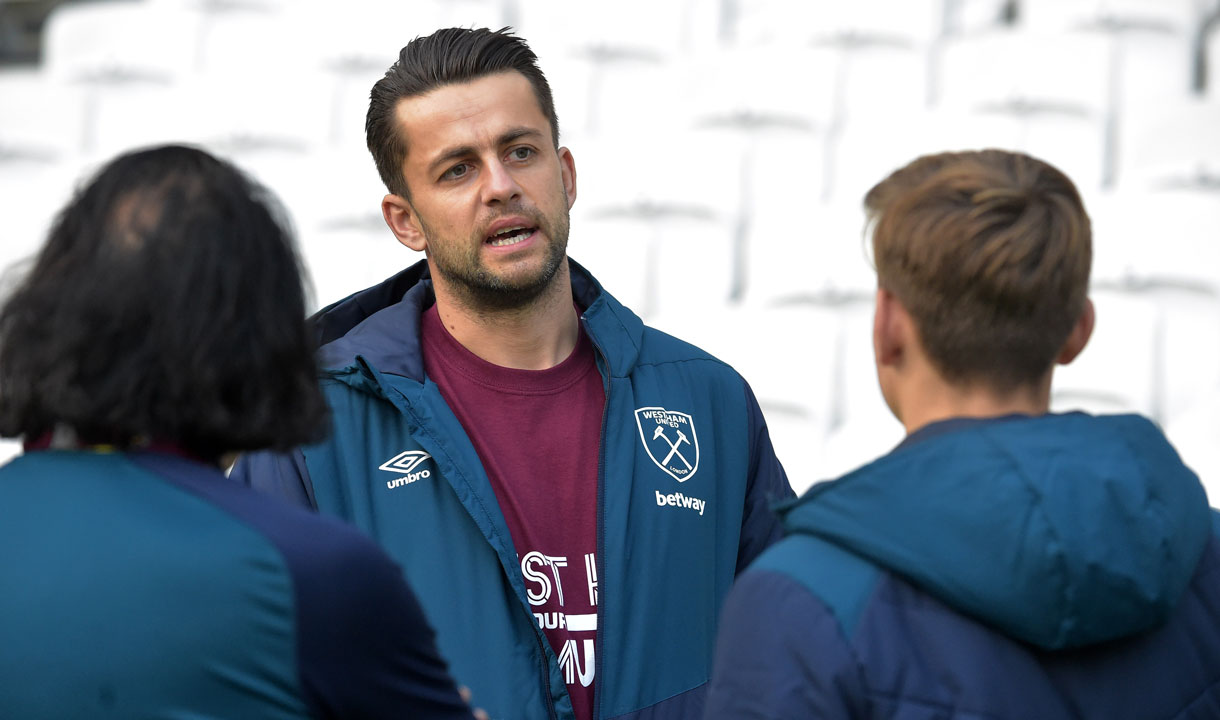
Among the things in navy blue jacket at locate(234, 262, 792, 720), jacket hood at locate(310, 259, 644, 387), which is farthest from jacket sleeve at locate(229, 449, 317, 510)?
jacket hood at locate(310, 259, 644, 387)

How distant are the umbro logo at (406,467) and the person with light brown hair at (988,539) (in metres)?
0.67

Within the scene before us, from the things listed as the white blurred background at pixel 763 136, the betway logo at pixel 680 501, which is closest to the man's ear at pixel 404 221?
the betway logo at pixel 680 501

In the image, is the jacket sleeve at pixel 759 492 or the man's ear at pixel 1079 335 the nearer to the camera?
the man's ear at pixel 1079 335

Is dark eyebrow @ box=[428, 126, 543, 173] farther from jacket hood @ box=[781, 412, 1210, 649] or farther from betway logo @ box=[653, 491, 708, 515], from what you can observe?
jacket hood @ box=[781, 412, 1210, 649]

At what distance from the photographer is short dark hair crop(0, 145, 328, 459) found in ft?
2.80

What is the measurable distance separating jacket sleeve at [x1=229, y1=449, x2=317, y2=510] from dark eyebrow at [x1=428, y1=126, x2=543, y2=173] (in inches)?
19.1

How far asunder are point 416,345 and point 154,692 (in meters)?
0.90

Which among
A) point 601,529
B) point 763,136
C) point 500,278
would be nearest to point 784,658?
point 601,529

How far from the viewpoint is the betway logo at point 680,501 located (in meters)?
1.63

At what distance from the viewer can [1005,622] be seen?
35.8 inches

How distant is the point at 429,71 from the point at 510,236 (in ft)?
0.93

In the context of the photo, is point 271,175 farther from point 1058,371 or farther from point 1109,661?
point 1109,661

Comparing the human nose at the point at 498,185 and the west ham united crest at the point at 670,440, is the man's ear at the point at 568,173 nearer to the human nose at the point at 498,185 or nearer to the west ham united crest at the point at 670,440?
the human nose at the point at 498,185

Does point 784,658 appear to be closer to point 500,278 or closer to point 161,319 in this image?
point 161,319
